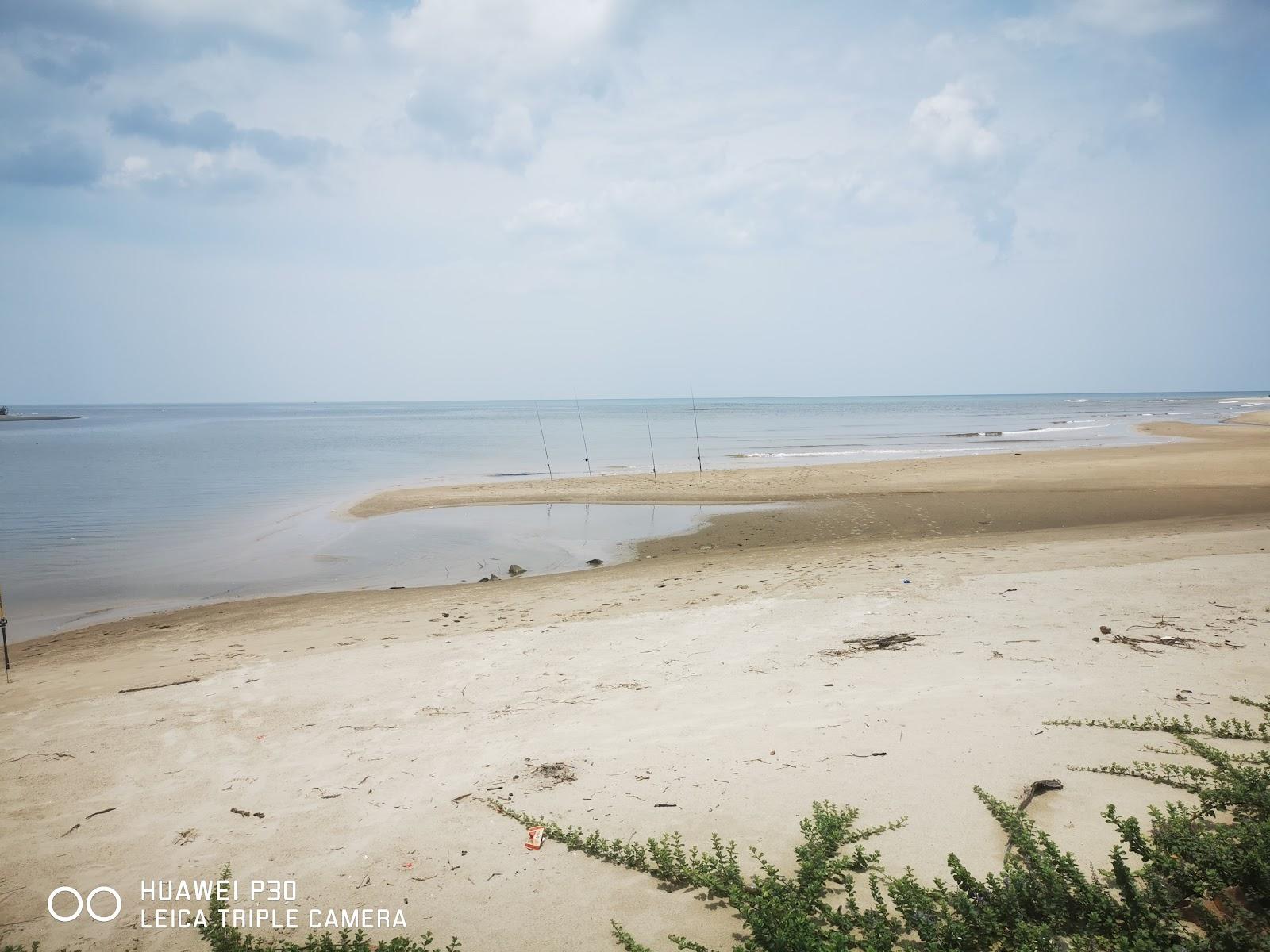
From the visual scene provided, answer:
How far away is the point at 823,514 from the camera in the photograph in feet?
60.0

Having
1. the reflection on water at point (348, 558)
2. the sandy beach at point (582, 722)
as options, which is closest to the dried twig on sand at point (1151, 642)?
the sandy beach at point (582, 722)

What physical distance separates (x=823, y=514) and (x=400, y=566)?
11173 mm

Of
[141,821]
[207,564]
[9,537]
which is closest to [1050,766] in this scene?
[141,821]

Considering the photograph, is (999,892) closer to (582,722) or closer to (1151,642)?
(582,722)

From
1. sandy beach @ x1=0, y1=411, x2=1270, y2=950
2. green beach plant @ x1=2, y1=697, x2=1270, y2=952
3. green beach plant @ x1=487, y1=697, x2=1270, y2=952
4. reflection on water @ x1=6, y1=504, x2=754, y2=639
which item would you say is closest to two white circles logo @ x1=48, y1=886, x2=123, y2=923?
sandy beach @ x1=0, y1=411, x2=1270, y2=950

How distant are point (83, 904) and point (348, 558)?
1223cm

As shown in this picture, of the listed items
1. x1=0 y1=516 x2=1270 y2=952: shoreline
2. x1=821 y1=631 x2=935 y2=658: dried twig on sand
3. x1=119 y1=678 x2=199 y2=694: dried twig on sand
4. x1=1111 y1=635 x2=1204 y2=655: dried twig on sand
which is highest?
x1=119 y1=678 x2=199 y2=694: dried twig on sand

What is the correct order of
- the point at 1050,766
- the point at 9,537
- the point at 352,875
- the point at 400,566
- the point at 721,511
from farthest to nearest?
1. the point at 721,511
2. the point at 9,537
3. the point at 400,566
4. the point at 1050,766
5. the point at 352,875

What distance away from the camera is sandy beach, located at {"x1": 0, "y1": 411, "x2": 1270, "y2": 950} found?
408 cm

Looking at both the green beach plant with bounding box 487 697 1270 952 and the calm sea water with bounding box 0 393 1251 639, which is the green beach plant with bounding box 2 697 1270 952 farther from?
the calm sea water with bounding box 0 393 1251 639

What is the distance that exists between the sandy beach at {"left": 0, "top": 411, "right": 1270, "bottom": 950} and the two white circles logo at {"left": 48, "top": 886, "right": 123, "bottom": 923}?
0.06m

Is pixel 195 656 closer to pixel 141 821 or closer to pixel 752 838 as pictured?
pixel 141 821

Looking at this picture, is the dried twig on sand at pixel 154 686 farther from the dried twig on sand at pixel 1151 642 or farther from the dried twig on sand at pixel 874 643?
the dried twig on sand at pixel 1151 642

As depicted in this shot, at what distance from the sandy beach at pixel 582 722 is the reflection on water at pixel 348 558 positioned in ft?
4.38
